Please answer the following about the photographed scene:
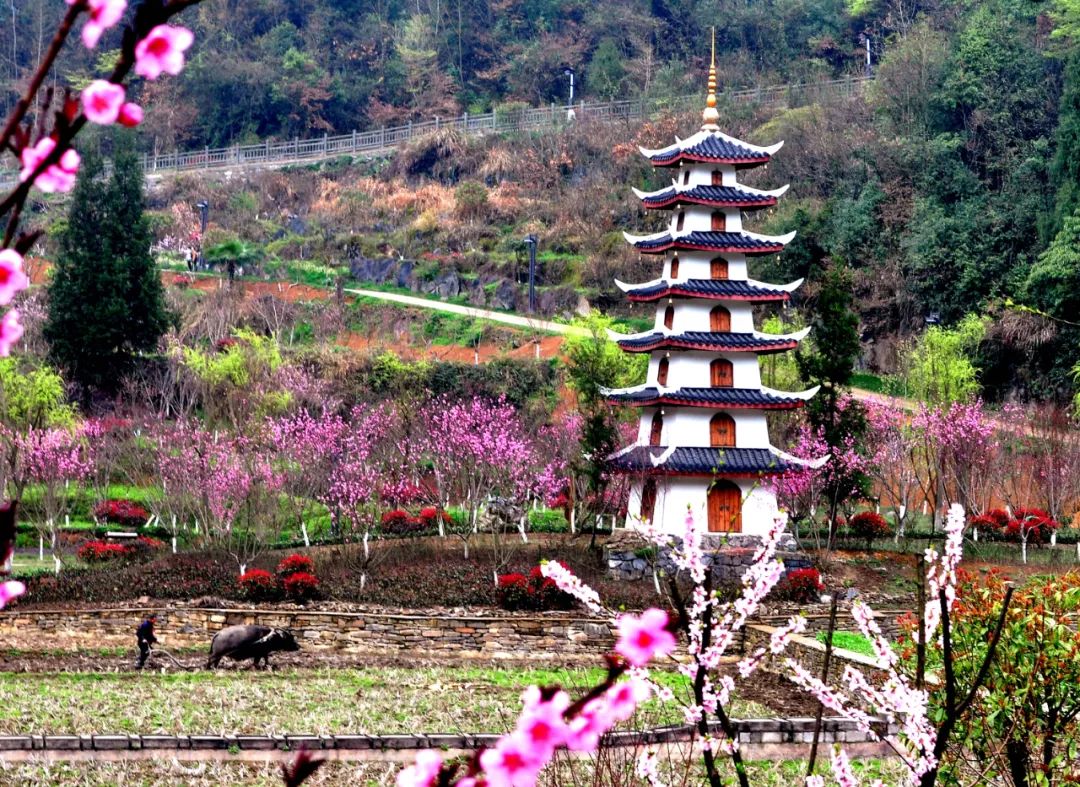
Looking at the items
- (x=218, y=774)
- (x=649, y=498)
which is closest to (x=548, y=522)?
(x=649, y=498)

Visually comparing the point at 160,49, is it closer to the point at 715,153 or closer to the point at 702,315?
the point at 702,315

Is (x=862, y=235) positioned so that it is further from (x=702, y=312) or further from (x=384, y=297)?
(x=702, y=312)

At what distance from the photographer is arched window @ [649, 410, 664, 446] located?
30422 millimetres

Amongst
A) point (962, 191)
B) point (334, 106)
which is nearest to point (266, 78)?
point (334, 106)

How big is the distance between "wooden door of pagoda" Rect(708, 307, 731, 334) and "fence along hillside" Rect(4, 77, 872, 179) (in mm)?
34358

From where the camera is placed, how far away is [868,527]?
32.2 metres

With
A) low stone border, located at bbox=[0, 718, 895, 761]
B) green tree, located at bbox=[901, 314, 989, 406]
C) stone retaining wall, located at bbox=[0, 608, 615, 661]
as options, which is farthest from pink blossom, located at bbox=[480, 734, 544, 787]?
green tree, located at bbox=[901, 314, 989, 406]

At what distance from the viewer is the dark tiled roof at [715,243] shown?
99.0 feet

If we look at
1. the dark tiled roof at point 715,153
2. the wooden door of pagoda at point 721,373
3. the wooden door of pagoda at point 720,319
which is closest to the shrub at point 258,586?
the wooden door of pagoda at point 721,373

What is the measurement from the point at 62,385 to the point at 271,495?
436 inches

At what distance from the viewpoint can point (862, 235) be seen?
49.7 m

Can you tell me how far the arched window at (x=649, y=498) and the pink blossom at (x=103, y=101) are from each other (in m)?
27.4

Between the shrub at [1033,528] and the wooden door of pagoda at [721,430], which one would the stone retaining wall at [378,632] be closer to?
the wooden door of pagoda at [721,430]

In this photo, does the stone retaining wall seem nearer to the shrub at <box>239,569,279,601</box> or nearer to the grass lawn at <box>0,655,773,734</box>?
the shrub at <box>239,569,279,601</box>
